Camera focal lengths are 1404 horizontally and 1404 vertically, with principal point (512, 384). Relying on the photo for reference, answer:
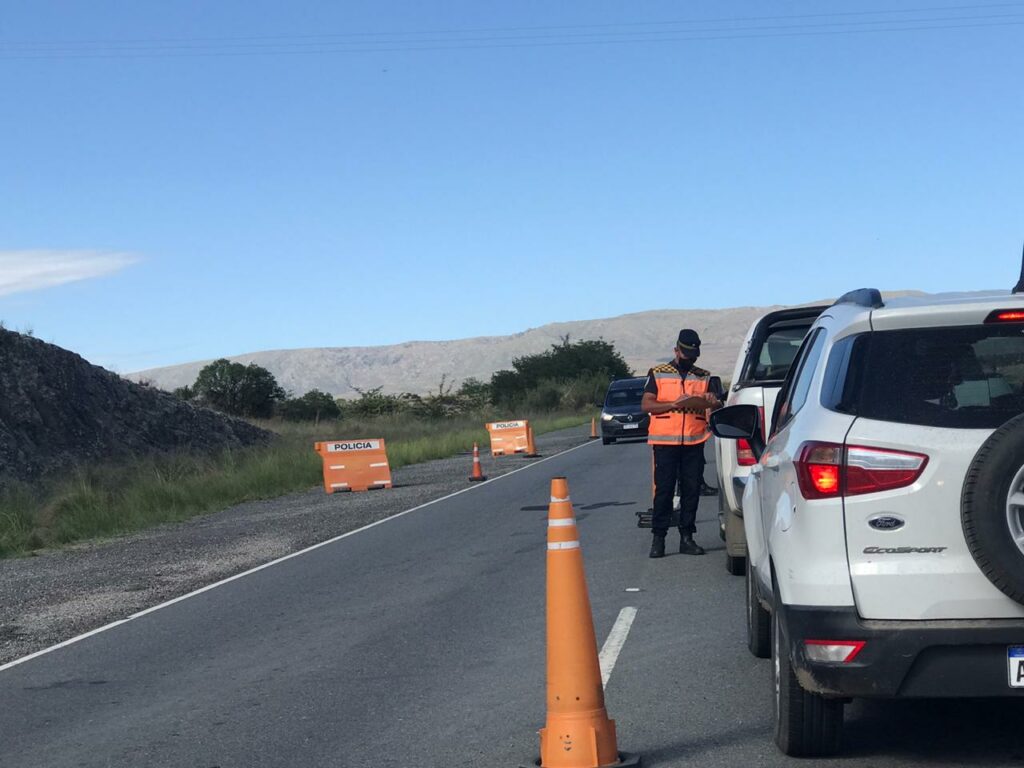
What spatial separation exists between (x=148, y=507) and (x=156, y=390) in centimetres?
1962

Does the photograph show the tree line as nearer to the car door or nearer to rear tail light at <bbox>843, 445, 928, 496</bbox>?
the car door

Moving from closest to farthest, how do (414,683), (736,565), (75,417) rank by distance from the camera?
(414,683), (736,565), (75,417)

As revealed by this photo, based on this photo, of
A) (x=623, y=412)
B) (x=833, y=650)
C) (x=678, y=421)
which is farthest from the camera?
(x=623, y=412)

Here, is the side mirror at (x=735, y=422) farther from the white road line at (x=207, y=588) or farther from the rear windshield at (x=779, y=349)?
the white road line at (x=207, y=588)

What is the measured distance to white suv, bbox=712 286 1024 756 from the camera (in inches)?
186

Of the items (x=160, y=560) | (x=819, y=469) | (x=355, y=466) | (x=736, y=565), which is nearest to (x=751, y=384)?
(x=736, y=565)

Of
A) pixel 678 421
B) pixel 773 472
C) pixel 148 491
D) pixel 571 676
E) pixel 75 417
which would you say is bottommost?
pixel 571 676

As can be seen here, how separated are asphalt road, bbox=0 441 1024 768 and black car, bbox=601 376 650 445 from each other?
22.1m

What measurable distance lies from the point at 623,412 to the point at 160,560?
68.8ft

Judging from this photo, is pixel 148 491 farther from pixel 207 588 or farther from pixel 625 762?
pixel 625 762

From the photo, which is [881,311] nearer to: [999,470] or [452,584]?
[999,470]

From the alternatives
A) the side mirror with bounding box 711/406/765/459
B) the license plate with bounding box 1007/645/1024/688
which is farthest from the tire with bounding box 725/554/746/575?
the license plate with bounding box 1007/645/1024/688

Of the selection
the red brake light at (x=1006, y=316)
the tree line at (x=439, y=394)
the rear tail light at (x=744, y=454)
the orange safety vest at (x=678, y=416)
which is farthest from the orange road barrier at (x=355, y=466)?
the tree line at (x=439, y=394)

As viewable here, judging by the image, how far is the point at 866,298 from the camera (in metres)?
5.66
